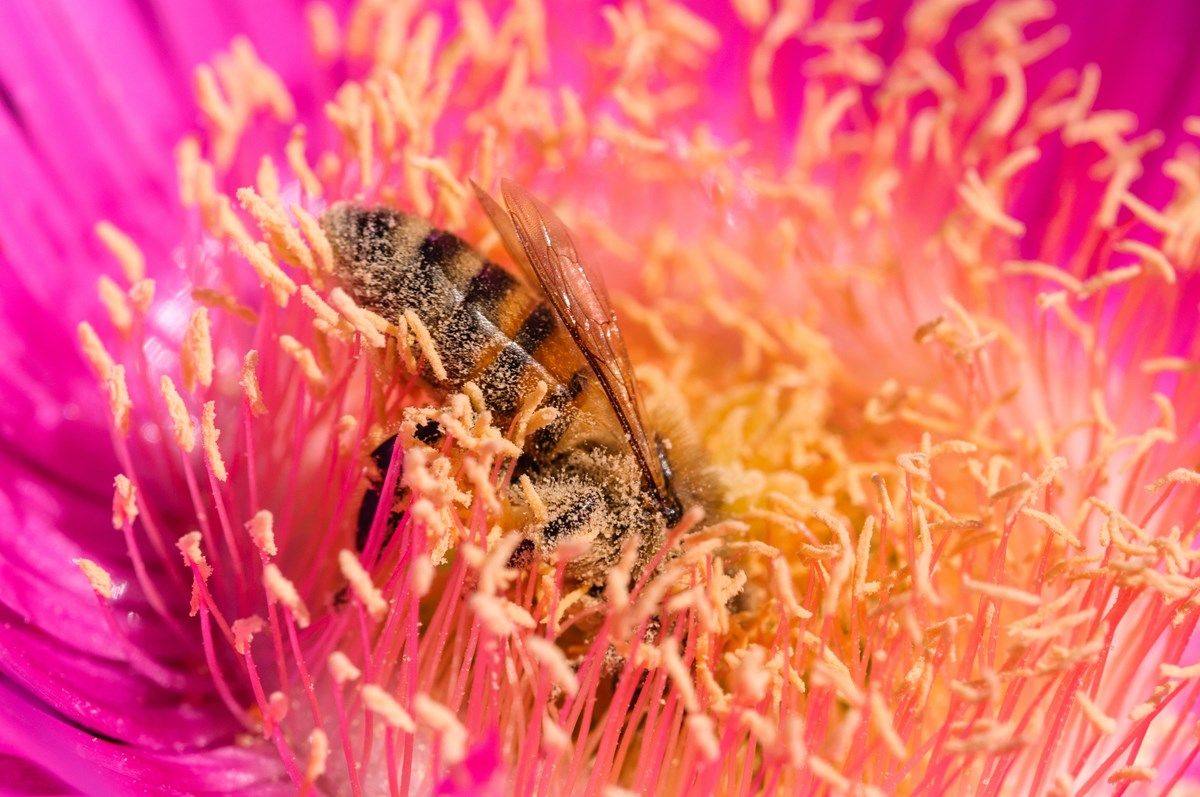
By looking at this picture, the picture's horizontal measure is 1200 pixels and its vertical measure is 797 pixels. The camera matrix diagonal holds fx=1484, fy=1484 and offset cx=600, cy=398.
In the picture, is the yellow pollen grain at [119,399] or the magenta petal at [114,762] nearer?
the magenta petal at [114,762]

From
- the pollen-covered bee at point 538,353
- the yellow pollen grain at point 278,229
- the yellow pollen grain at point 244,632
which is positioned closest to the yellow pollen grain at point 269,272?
the yellow pollen grain at point 278,229

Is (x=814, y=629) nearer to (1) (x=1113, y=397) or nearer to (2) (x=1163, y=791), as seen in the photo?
(2) (x=1163, y=791)

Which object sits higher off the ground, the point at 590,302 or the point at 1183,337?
the point at 1183,337

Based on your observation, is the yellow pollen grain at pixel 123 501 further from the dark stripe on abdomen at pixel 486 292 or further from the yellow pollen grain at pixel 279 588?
the dark stripe on abdomen at pixel 486 292

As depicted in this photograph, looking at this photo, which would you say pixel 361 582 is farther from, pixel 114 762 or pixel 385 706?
pixel 114 762

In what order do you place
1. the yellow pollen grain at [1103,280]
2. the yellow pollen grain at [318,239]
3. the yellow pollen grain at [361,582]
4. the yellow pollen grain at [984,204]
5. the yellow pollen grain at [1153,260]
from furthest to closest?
the yellow pollen grain at [984,204]
the yellow pollen grain at [1153,260]
the yellow pollen grain at [1103,280]
the yellow pollen grain at [318,239]
the yellow pollen grain at [361,582]

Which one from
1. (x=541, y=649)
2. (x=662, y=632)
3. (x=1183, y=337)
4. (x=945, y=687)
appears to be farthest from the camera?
(x=1183, y=337)

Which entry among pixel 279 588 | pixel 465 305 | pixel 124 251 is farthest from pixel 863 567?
pixel 124 251

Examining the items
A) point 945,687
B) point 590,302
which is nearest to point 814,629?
point 945,687
